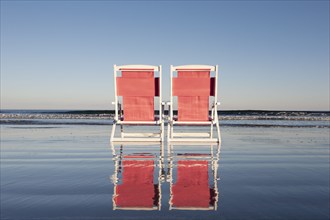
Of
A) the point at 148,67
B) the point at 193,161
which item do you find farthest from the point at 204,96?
the point at 193,161

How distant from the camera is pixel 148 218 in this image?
2182 mm

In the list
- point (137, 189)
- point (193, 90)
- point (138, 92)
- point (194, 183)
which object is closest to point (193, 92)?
point (193, 90)

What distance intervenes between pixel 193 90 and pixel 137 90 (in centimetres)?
130

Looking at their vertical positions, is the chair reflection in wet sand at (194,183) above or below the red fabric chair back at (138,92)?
below

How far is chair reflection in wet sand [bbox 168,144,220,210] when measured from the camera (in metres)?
2.52

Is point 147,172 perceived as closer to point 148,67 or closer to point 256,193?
point 256,193

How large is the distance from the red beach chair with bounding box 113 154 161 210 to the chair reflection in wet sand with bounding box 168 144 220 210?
0.54 ft

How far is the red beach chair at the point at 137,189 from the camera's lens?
8.14 feet

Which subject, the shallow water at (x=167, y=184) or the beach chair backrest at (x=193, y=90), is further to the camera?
the beach chair backrest at (x=193, y=90)

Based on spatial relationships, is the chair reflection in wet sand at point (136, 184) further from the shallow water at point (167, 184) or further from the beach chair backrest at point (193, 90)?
the beach chair backrest at point (193, 90)

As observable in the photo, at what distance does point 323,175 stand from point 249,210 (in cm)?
181

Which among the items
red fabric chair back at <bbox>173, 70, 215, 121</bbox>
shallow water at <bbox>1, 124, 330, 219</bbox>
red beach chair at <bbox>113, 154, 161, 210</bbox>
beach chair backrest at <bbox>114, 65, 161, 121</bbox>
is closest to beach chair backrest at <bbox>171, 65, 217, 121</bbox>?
red fabric chair back at <bbox>173, 70, 215, 121</bbox>

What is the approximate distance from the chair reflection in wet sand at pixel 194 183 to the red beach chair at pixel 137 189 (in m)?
0.16

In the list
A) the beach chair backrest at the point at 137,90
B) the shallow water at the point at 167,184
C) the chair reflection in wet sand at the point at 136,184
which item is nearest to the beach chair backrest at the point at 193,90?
the beach chair backrest at the point at 137,90
